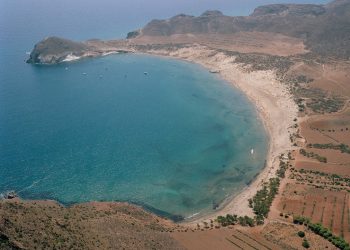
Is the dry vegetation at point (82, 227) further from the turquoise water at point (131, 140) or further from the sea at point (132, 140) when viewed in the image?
the turquoise water at point (131, 140)

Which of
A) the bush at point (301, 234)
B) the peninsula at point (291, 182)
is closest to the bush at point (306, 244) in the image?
the peninsula at point (291, 182)

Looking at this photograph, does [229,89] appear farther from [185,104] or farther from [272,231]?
[272,231]

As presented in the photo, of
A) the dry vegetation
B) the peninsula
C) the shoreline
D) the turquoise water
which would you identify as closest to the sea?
the turquoise water

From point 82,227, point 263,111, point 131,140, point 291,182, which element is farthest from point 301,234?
point 263,111

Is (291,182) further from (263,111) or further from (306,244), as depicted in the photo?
(263,111)

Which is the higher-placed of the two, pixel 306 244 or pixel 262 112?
pixel 262 112
